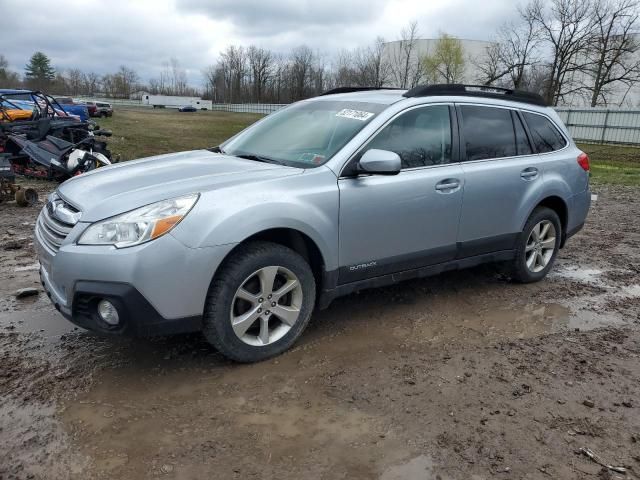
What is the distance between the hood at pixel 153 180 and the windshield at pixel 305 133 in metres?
0.21

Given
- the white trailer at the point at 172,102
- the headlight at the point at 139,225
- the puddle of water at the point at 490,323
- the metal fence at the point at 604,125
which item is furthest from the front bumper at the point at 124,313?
the white trailer at the point at 172,102

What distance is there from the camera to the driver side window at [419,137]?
397cm

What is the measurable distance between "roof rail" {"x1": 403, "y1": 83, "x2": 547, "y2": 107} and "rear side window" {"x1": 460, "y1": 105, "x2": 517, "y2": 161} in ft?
0.46

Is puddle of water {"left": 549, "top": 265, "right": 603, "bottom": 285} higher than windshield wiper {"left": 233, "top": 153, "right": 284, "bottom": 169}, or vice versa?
windshield wiper {"left": 233, "top": 153, "right": 284, "bottom": 169}

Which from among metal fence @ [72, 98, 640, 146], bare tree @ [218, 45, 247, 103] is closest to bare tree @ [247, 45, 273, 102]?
bare tree @ [218, 45, 247, 103]

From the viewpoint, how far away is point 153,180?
349 centimetres

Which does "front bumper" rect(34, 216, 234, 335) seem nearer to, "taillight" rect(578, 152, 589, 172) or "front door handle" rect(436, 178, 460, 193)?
"front door handle" rect(436, 178, 460, 193)

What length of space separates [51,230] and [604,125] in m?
31.5

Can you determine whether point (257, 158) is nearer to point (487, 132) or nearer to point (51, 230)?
point (51, 230)

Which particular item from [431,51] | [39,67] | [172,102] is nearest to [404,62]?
[431,51]

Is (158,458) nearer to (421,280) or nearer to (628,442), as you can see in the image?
(628,442)

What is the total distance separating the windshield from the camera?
3.89 m

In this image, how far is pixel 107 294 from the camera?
295 cm

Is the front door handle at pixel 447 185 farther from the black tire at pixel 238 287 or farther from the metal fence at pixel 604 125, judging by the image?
the metal fence at pixel 604 125
